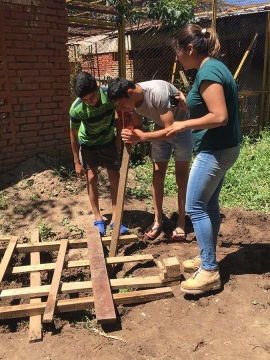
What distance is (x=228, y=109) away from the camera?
247 cm

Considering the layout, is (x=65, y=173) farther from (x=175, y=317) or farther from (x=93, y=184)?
(x=175, y=317)

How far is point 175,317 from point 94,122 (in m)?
1.88

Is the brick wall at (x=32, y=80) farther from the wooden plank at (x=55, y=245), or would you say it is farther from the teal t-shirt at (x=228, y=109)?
the teal t-shirt at (x=228, y=109)

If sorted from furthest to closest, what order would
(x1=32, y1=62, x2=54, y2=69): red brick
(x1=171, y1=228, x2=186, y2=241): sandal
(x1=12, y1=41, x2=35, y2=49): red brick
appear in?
1. (x1=32, y1=62, x2=54, y2=69): red brick
2. (x1=12, y1=41, x2=35, y2=49): red brick
3. (x1=171, y1=228, x2=186, y2=241): sandal

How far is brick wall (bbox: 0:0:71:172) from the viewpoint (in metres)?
4.66

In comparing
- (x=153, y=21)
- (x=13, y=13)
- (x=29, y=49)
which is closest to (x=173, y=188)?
(x=29, y=49)

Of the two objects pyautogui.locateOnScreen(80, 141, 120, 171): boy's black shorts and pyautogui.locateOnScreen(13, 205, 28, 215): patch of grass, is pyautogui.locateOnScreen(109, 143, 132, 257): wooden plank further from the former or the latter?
pyautogui.locateOnScreen(13, 205, 28, 215): patch of grass

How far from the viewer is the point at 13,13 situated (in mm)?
4621

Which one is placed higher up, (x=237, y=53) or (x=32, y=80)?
(x=237, y=53)

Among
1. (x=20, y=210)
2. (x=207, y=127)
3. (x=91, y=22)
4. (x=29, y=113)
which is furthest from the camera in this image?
(x=91, y=22)

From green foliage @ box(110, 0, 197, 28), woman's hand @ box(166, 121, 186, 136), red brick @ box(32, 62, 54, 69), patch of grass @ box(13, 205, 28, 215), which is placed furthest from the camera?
green foliage @ box(110, 0, 197, 28)

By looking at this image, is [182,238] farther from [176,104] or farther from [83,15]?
[83,15]

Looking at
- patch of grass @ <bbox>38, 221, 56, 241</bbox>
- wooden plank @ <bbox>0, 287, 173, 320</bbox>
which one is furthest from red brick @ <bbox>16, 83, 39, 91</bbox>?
wooden plank @ <bbox>0, 287, 173, 320</bbox>

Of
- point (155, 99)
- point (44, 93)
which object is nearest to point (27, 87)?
point (44, 93)
